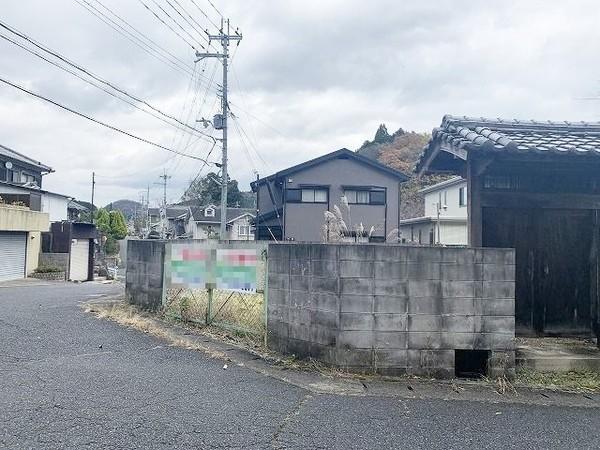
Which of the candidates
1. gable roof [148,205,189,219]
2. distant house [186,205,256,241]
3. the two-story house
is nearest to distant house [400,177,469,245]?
distant house [186,205,256,241]

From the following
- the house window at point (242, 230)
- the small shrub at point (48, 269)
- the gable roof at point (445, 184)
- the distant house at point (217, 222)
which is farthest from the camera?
the house window at point (242, 230)

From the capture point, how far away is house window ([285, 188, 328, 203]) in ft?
82.6

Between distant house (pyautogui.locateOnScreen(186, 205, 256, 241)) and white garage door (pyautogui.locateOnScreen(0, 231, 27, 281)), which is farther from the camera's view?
distant house (pyautogui.locateOnScreen(186, 205, 256, 241))

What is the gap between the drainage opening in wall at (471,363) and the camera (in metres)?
5.20

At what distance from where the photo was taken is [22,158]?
2798 cm

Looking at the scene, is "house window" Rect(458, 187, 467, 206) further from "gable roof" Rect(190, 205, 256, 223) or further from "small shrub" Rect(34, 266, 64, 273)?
"small shrub" Rect(34, 266, 64, 273)

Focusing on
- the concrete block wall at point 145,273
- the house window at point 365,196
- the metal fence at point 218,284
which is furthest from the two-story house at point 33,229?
the house window at point 365,196

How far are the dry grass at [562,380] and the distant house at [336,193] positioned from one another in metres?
19.6

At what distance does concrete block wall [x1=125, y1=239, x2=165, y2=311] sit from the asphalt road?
321cm

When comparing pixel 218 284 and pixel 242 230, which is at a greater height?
pixel 242 230

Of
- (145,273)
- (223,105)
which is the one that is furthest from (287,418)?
(223,105)

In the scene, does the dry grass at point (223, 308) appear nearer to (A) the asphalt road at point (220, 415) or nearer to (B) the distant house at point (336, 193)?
(A) the asphalt road at point (220, 415)

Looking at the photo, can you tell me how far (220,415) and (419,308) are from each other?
2391 mm

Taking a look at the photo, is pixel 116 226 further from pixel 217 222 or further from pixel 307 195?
pixel 307 195
